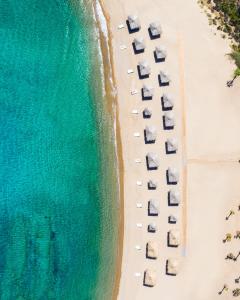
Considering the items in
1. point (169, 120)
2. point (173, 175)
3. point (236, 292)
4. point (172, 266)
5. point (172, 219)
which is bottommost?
point (236, 292)

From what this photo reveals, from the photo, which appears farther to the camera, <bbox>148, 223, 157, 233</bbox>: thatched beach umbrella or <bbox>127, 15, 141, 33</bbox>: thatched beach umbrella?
<bbox>148, 223, 157, 233</bbox>: thatched beach umbrella

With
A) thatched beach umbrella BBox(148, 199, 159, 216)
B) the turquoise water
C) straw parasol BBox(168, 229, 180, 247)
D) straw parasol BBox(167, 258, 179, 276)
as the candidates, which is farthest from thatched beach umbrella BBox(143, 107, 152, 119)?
straw parasol BBox(167, 258, 179, 276)

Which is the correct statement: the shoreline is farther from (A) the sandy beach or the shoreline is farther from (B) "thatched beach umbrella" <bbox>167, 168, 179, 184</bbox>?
(B) "thatched beach umbrella" <bbox>167, 168, 179, 184</bbox>

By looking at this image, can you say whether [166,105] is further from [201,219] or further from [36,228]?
→ [36,228]

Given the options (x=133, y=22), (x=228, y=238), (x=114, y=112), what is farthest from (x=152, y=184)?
(x=133, y=22)

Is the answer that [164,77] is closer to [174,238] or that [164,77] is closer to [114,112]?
[114,112]

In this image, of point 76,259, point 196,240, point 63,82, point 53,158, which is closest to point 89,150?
point 53,158
